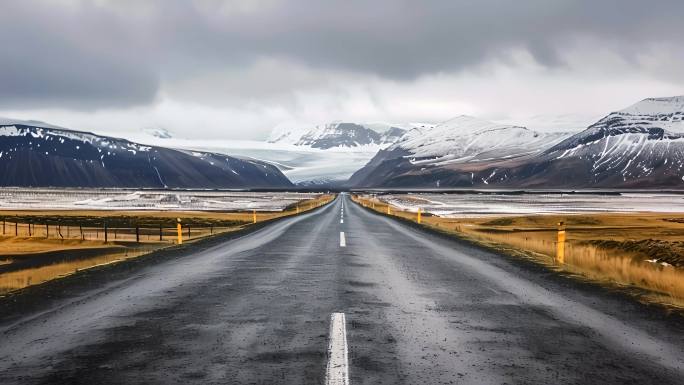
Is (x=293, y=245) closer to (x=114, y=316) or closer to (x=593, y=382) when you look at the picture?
(x=114, y=316)

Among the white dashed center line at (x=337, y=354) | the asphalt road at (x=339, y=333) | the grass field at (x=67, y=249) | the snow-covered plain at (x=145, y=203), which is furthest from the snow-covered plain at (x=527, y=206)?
the white dashed center line at (x=337, y=354)

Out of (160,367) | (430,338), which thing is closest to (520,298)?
(430,338)

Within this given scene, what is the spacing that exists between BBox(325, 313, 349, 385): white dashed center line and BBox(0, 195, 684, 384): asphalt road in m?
0.02

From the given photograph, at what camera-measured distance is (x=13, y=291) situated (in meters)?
12.2

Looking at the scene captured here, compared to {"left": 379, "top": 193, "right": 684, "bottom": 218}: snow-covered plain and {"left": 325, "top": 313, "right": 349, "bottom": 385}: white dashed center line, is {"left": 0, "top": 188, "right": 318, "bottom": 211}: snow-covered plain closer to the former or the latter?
{"left": 379, "top": 193, "right": 684, "bottom": 218}: snow-covered plain

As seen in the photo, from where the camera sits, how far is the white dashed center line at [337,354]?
5.98 metres

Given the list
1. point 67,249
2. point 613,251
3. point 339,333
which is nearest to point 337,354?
point 339,333

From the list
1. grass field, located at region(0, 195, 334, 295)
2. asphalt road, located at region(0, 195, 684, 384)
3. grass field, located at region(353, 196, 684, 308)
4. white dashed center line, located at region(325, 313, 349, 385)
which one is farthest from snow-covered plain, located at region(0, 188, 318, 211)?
white dashed center line, located at region(325, 313, 349, 385)

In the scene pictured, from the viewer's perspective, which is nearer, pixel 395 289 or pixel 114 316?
pixel 114 316

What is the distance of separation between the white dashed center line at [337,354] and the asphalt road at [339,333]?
0.07ft

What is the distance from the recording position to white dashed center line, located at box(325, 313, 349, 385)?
5.98m

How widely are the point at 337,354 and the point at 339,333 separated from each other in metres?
1.09

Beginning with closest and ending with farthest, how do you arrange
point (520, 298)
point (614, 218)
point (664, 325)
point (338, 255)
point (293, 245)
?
point (664, 325) < point (520, 298) < point (338, 255) < point (293, 245) < point (614, 218)

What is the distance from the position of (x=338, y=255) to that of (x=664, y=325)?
11.2 m
